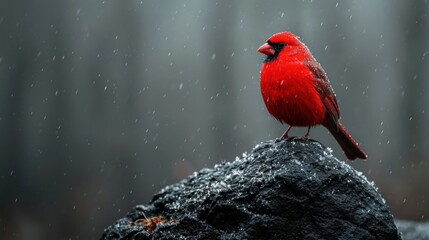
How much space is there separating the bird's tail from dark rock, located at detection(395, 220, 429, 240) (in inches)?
42.1

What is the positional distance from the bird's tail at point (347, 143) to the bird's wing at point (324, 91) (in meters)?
0.08

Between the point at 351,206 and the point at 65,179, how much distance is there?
5869mm

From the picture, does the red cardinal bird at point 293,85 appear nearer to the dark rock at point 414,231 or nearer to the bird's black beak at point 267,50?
the bird's black beak at point 267,50

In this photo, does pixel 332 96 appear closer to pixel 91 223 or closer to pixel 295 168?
pixel 295 168

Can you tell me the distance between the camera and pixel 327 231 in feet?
7.46

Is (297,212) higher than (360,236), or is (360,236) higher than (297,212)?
(297,212)

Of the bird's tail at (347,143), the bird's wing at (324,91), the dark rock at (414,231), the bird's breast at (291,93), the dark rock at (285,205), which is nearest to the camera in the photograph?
the dark rock at (285,205)

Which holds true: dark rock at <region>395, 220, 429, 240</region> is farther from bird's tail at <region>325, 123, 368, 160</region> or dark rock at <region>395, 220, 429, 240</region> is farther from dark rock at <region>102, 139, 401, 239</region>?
dark rock at <region>102, 139, 401, 239</region>

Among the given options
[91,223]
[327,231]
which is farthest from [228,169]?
[91,223]

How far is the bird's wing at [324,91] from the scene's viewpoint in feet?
9.32

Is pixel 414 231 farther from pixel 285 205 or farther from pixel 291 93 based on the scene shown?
pixel 285 205

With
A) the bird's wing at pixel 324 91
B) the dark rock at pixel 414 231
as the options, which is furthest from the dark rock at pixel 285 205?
the dark rock at pixel 414 231

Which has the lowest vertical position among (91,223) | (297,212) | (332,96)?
(91,223)

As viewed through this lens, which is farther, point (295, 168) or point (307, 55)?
point (307, 55)
